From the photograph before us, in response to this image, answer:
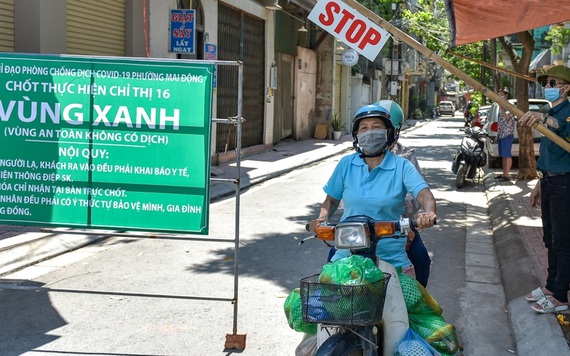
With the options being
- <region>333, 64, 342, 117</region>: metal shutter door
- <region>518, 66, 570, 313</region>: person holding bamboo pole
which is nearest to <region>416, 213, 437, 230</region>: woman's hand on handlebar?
<region>518, 66, 570, 313</region>: person holding bamboo pole

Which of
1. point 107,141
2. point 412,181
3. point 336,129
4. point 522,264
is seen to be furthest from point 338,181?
point 336,129

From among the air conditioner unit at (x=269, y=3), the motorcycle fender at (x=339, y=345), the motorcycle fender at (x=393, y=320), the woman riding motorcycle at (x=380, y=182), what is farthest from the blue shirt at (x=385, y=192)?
the air conditioner unit at (x=269, y=3)

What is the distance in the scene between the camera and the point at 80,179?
5211 millimetres

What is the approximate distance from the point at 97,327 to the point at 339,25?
9.99 ft

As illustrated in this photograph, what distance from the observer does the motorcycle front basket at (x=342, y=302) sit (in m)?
3.11

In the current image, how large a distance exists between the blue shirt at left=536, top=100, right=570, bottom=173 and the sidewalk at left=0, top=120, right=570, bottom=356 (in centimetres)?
119

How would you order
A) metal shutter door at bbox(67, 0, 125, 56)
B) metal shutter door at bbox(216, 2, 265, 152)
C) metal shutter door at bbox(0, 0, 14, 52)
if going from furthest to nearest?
metal shutter door at bbox(216, 2, 265, 152), metal shutter door at bbox(67, 0, 125, 56), metal shutter door at bbox(0, 0, 14, 52)

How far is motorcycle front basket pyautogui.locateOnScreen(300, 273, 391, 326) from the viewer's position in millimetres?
3105

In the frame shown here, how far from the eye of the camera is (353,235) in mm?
3457

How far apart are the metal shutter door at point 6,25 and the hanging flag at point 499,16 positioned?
24.7ft

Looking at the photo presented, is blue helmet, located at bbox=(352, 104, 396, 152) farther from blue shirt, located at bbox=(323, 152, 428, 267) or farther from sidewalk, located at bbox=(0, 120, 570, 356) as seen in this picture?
sidewalk, located at bbox=(0, 120, 570, 356)

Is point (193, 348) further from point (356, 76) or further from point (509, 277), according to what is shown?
point (356, 76)

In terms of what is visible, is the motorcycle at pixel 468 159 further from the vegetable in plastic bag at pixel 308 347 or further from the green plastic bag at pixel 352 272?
the green plastic bag at pixel 352 272

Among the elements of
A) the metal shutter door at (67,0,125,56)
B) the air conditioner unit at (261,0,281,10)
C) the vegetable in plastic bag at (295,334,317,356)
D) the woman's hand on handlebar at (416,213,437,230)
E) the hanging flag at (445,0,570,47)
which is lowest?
the vegetable in plastic bag at (295,334,317,356)
